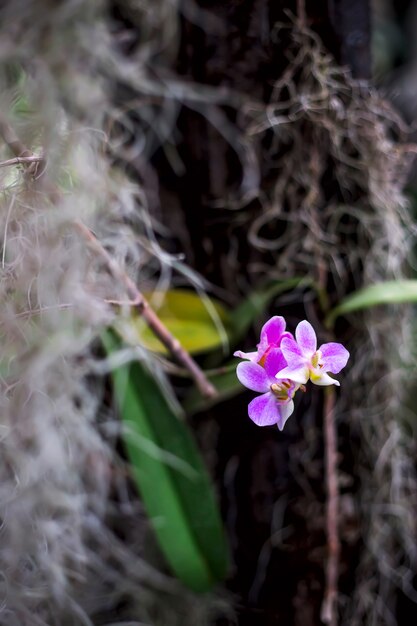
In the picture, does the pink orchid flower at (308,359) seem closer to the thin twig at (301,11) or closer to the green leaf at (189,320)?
the green leaf at (189,320)

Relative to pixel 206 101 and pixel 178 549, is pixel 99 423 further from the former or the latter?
pixel 206 101

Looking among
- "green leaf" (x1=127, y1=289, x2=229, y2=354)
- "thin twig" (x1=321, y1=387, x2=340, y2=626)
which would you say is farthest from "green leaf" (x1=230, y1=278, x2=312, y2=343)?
"thin twig" (x1=321, y1=387, x2=340, y2=626)

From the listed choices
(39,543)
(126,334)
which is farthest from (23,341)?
(39,543)

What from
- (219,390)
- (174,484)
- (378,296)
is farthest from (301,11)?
(174,484)

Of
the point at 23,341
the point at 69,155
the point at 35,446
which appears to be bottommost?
the point at 35,446

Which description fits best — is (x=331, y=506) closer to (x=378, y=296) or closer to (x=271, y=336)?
(x=378, y=296)

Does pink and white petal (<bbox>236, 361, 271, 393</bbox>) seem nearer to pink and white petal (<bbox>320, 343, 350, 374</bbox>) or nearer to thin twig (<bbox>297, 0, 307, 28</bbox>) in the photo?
pink and white petal (<bbox>320, 343, 350, 374</bbox>)
